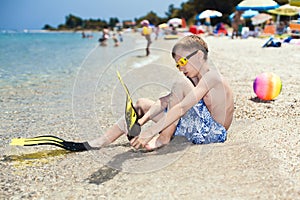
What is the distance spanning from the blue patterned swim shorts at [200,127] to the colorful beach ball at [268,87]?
79.1 inches

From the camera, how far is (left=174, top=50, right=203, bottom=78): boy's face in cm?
286

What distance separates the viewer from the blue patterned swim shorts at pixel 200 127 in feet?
9.78

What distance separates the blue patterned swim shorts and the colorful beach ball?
2.01m

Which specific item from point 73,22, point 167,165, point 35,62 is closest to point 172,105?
point 167,165

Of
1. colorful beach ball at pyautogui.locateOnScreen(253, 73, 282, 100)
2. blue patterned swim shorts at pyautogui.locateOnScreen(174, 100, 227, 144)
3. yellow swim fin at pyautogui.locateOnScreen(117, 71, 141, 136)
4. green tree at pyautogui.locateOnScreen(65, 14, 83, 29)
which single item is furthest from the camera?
green tree at pyautogui.locateOnScreen(65, 14, 83, 29)

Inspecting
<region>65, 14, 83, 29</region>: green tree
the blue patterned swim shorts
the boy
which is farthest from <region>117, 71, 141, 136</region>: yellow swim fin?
<region>65, 14, 83, 29</region>: green tree

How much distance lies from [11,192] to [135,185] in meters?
0.91

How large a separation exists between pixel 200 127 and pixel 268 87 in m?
2.19

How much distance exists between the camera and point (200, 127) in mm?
3006

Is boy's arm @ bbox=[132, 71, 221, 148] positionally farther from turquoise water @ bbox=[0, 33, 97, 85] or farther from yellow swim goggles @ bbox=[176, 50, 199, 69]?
turquoise water @ bbox=[0, 33, 97, 85]

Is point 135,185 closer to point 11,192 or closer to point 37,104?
point 11,192

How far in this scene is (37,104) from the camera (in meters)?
5.63

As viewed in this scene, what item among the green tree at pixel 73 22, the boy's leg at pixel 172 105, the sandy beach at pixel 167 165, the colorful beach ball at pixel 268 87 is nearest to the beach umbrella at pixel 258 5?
the colorful beach ball at pixel 268 87

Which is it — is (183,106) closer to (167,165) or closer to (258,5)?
(167,165)
